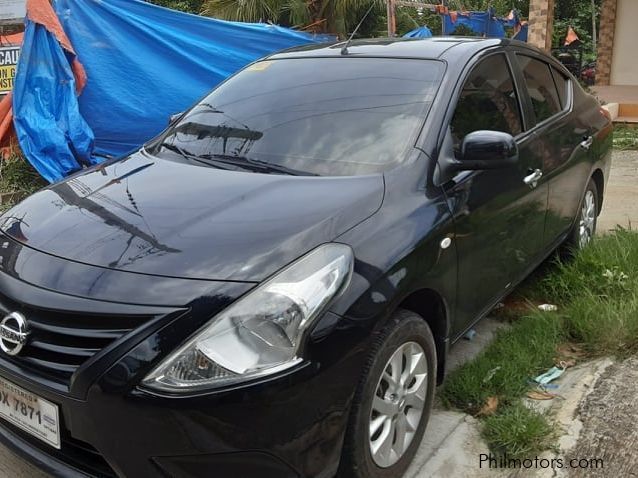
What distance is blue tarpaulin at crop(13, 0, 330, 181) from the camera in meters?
6.46

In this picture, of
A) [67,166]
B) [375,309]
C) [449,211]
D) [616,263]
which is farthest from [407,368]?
[67,166]

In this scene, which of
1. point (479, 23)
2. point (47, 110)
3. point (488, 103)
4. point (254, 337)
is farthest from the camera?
point (479, 23)

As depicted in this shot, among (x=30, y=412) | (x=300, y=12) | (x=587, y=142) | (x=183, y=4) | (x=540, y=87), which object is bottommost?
(x=30, y=412)

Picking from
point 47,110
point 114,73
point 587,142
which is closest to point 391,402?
point 587,142

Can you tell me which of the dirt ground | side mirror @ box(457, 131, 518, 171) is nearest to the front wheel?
the dirt ground

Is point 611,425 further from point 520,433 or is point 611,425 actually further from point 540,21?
point 540,21

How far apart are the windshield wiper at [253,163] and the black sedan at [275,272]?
0.4 inches

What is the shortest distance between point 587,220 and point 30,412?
3.93m

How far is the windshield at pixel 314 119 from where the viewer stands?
2.80 metres

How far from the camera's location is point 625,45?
14.4m

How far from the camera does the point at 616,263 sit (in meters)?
4.23

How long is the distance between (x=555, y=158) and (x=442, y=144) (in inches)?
50.8

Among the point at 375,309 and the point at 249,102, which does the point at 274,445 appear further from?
the point at 249,102

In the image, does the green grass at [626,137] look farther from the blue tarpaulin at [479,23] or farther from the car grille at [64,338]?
the car grille at [64,338]
